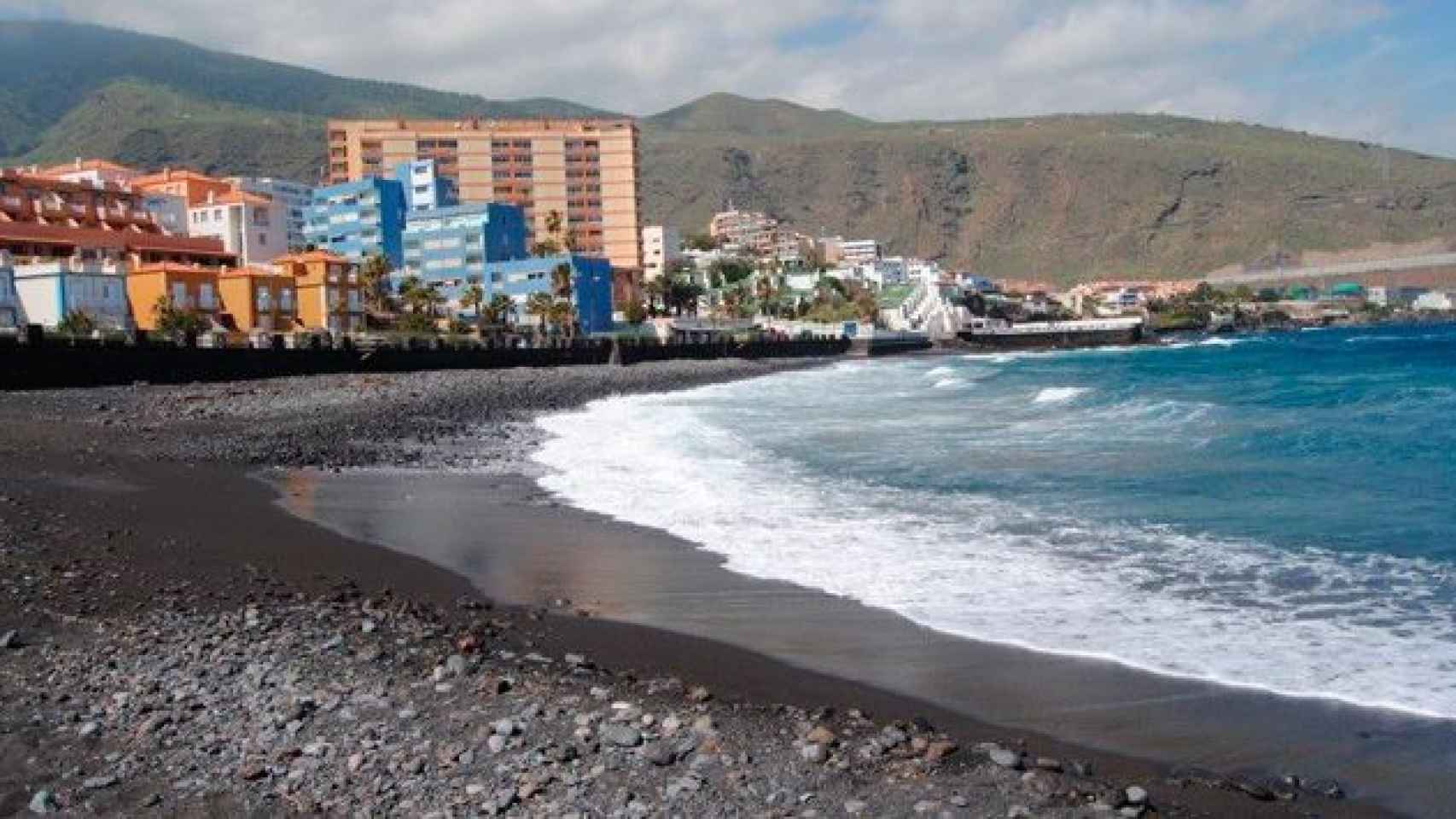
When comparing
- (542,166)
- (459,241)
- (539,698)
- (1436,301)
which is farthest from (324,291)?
(1436,301)

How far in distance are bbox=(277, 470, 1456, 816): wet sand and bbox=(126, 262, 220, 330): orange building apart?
4095 centimetres

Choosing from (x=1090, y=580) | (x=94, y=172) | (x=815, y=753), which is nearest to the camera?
(x=815, y=753)

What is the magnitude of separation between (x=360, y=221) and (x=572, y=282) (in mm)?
19953

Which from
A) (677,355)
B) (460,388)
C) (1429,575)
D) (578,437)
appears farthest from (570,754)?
(677,355)

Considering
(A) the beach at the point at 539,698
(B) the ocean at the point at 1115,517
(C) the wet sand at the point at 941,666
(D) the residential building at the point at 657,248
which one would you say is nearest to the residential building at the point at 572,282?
(D) the residential building at the point at 657,248

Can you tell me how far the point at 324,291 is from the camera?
Result: 5925cm

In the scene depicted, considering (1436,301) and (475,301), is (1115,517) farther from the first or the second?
(1436,301)

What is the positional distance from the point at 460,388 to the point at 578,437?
1612 cm

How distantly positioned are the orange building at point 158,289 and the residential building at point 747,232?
108899mm

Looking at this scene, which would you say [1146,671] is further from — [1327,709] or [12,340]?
[12,340]

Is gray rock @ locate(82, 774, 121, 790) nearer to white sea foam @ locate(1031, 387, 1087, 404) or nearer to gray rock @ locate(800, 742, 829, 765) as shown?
gray rock @ locate(800, 742, 829, 765)

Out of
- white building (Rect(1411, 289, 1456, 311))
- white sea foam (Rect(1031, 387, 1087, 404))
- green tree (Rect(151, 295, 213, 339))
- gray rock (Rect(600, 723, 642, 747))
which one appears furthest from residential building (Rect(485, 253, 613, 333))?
white building (Rect(1411, 289, 1456, 311))

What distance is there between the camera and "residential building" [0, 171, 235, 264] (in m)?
51.9

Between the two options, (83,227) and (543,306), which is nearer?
(83,227)
